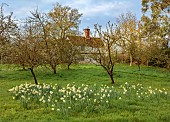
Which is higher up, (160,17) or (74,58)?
(160,17)

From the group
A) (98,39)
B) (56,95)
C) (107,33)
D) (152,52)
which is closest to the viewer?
(56,95)

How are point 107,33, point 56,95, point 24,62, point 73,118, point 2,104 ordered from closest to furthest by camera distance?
point 73,118
point 2,104
point 56,95
point 24,62
point 107,33

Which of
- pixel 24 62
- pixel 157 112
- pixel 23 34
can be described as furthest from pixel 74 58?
pixel 157 112

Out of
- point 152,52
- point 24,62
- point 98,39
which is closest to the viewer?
point 24,62

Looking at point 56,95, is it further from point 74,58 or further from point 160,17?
point 160,17

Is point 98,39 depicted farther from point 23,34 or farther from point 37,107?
point 37,107

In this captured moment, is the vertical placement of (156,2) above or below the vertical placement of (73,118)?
above

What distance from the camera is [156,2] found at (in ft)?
121

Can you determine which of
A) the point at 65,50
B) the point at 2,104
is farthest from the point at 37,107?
the point at 65,50

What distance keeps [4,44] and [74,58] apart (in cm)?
908

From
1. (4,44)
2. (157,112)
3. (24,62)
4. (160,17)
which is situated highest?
(160,17)

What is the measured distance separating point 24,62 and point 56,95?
7.06 meters

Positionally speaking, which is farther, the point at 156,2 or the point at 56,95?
the point at 156,2

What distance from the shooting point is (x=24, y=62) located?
60.5 ft
